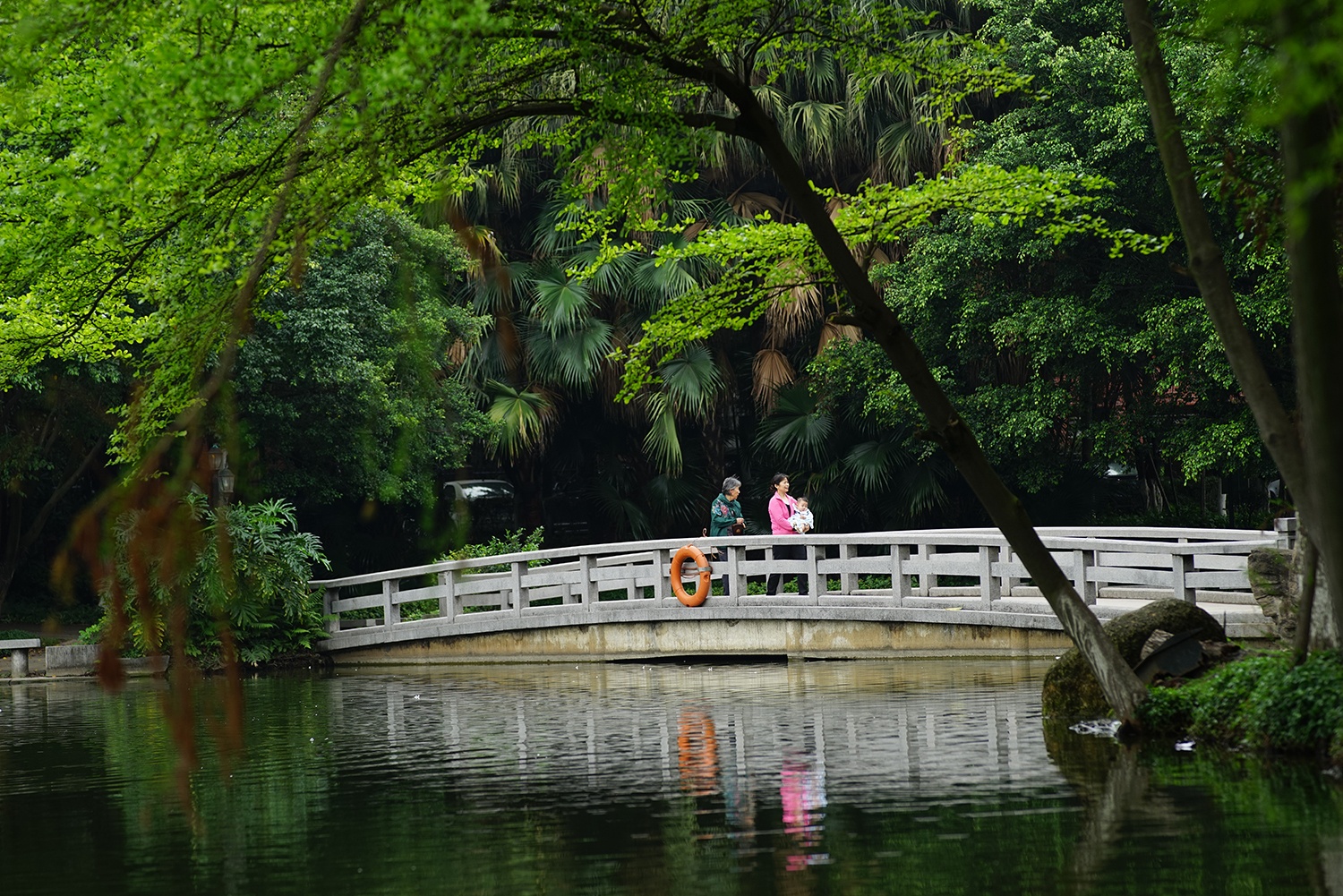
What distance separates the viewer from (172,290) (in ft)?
35.3

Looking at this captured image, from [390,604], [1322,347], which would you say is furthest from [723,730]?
[390,604]

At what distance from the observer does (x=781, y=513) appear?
22391 mm

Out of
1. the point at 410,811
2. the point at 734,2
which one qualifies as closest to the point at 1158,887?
the point at 410,811

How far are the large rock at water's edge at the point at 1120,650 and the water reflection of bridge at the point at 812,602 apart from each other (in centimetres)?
347

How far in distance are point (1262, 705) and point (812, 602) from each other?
34.5 ft

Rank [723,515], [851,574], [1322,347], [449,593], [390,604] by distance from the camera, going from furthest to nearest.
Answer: [390,604], [449,593], [723,515], [851,574], [1322,347]

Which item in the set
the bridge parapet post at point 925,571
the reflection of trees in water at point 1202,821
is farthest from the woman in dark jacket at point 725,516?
the reflection of trees in water at point 1202,821

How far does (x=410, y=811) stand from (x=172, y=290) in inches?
140

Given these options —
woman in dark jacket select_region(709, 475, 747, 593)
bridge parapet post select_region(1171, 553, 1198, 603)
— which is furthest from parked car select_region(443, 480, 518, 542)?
bridge parapet post select_region(1171, 553, 1198, 603)

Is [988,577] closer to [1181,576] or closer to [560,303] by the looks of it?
[1181,576]

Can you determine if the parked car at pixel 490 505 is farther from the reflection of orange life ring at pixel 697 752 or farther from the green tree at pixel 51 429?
Result: the reflection of orange life ring at pixel 697 752

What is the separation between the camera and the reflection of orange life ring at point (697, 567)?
22719mm

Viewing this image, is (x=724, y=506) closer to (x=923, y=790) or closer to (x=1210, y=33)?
(x=923, y=790)

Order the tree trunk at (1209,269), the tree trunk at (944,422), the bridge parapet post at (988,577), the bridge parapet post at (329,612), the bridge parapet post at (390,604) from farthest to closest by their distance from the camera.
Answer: the bridge parapet post at (329,612) < the bridge parapet post at (390,604) < the bridge parapet post at (988,577) < the tree trunk at (944,422) < the tree trunk at (1209,269)
